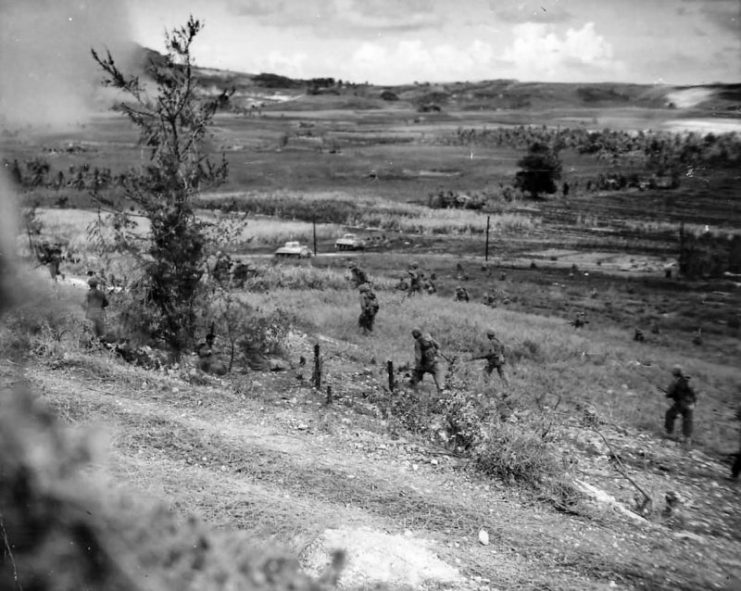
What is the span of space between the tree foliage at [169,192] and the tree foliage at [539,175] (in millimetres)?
59297

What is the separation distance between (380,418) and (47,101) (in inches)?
333

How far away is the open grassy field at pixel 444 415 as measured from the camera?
7.15 meters

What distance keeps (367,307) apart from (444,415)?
26.4ft

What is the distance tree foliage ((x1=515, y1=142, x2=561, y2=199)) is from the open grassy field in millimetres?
23702

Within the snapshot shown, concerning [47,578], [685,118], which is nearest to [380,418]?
[47,578]

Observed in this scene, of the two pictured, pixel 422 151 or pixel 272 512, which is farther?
A: pixel 422 151

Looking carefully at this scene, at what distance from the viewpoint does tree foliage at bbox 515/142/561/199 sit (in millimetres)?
68875

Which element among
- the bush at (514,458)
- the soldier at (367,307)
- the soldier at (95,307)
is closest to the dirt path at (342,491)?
the bush at (514,458)

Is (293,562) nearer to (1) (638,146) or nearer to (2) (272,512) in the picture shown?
(2) (272,512)

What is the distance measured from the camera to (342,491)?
789 centimetres

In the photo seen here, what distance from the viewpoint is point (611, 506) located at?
990cm

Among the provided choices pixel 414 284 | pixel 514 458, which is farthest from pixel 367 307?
pixel 514 458

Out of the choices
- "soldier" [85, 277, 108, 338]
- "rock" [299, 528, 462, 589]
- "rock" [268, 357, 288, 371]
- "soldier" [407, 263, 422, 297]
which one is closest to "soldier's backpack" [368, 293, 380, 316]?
"rock" [268, 357, 288, 371]

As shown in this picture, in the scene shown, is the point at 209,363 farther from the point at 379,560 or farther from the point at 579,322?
the point at 579,322
